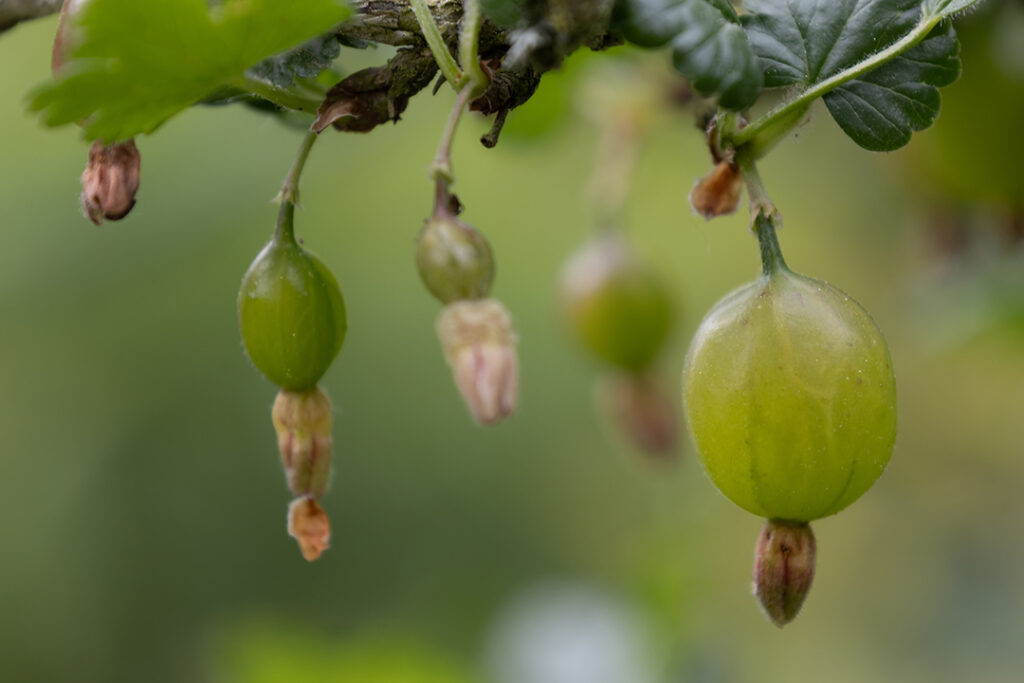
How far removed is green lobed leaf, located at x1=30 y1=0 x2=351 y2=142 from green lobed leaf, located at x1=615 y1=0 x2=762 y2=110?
0.45 ft

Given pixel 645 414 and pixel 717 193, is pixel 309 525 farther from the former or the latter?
pixel 645 414

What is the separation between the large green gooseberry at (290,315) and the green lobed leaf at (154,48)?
10 centimetres

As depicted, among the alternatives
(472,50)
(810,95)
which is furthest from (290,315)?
(810,95)

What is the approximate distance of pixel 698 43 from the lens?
1.74 feet

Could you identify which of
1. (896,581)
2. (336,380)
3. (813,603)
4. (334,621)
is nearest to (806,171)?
(896,581)

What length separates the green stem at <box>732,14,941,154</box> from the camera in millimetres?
533

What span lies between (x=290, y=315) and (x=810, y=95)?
28 cm

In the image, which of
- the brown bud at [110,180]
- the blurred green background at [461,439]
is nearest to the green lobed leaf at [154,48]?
the brown bud at [110,180]

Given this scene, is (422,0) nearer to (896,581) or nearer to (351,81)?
→ (351,81)

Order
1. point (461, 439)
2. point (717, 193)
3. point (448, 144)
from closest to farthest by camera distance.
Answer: point (448, 144) < point (717, 193) < point (461, 439)

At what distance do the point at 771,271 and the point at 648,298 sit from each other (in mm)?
560

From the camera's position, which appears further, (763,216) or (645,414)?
(645,414)

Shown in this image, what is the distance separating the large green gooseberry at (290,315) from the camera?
0.58 metres

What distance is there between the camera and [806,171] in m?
2.46
